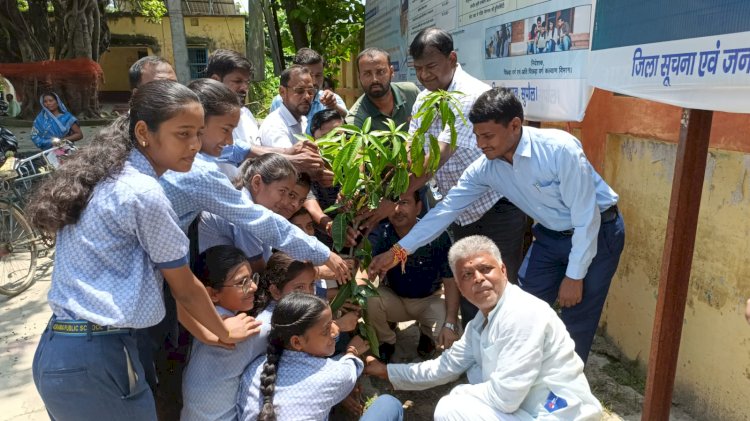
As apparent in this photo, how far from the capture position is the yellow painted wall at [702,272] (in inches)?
101

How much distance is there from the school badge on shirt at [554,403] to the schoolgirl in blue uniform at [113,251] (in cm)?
122

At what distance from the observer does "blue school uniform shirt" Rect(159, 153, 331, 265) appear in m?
1.99

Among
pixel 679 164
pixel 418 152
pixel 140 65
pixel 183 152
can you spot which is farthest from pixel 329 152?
pixel 140 65

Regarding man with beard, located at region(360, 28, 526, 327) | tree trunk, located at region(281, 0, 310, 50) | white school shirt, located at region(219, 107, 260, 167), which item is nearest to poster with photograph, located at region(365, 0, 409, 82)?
→ tree trunk, located at region(281, 0, 310, 50)

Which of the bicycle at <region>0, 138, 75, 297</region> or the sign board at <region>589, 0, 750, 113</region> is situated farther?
the bicycle at <region>0, 138, 75, 297</region>

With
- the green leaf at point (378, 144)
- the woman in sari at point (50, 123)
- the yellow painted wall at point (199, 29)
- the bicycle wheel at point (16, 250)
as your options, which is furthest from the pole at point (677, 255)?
the yellow painted wall at point (199, 29)

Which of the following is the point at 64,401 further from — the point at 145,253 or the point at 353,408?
the point at 353,408

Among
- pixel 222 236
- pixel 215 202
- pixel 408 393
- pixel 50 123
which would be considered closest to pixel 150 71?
pixel 222 236

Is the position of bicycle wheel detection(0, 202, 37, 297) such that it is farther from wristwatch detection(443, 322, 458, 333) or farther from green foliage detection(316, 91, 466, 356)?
wristwatch detection(443, 322, 458, 333)

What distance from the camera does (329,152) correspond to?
2.57 m

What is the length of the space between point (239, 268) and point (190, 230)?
0.80 feet

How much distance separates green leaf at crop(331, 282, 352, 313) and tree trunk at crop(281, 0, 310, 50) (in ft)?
21.2

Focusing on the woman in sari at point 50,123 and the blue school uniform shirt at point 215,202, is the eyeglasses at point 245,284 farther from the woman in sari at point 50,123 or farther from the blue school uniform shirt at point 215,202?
the woman in sari at point 50,123

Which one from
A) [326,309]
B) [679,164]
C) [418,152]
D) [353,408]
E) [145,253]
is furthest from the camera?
[353,408]
